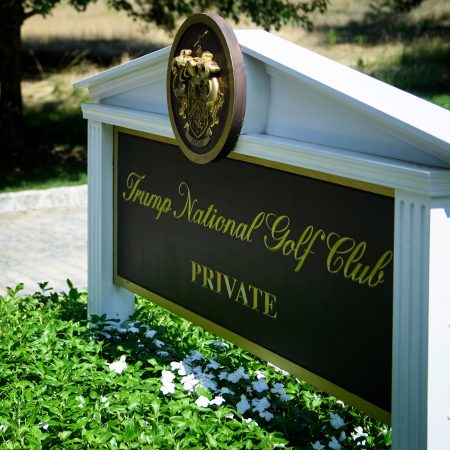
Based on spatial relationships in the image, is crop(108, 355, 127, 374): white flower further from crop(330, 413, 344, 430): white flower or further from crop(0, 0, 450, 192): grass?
crop(0, 0, 450, 192): grass

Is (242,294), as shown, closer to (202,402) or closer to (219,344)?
(202,402)

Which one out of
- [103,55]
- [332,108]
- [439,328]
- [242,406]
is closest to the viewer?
[439,328]

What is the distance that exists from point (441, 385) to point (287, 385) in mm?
1671

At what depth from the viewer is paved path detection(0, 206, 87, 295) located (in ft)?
27.5

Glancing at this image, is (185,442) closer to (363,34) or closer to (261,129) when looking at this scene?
(261,129)

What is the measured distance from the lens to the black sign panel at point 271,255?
→ 3.92m

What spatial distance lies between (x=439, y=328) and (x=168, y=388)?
1707mm

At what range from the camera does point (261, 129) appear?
445cm

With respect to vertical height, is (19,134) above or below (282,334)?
below

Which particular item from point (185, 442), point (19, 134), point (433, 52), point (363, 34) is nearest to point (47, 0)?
point (19, 134)

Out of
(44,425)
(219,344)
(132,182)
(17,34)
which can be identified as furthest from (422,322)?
(17,34)

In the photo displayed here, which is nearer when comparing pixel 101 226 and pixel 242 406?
pixel 242 406

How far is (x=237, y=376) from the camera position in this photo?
5.03 meters

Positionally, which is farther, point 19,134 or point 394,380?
point 19,134
